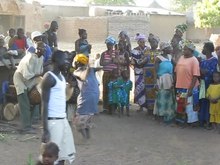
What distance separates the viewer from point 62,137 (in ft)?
18.3

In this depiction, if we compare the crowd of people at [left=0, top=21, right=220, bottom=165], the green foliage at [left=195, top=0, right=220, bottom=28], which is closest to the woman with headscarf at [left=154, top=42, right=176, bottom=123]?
the crowd of people at [left=0, top=21, right=220, bottom=165]

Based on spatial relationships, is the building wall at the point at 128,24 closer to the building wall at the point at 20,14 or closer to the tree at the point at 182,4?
the building wall at the point at 20,14

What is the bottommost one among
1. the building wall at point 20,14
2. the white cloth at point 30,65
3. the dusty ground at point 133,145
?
the dusty ground at point 133,145

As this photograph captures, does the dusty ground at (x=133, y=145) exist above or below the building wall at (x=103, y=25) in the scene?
below

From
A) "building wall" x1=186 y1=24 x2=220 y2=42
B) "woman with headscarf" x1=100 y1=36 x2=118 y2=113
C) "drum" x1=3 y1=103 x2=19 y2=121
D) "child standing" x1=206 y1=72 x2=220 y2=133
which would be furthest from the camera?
"building wall" x1=186 y1=24 x2=220 y2=42

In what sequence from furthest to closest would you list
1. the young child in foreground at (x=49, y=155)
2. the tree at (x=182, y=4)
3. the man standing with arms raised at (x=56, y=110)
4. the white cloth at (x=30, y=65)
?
1. the tree at (x=182, y=4)
2. the white cloth at (x=30, y=65)
3. the man standing with arms raised at (x=56, y=110)
4. the young child in foreground at (x=49, y=155)

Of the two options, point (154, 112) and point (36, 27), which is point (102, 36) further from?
point (154, 112)

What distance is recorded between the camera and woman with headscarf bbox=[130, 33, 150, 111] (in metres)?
10.6

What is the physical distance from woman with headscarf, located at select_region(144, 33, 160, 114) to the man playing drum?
2338mm

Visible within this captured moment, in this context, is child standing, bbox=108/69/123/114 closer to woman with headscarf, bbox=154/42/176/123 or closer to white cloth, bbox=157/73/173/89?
woman with headscarf, bbox=154/42/176/123

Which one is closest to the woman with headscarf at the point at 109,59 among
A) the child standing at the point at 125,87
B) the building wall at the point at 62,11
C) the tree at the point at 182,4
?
the child standing at the point at 125,87

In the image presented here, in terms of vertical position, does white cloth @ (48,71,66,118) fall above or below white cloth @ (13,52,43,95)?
below

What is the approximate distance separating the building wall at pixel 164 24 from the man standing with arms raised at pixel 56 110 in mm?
25754

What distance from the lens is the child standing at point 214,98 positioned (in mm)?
9125
